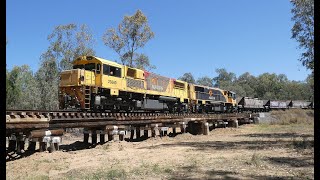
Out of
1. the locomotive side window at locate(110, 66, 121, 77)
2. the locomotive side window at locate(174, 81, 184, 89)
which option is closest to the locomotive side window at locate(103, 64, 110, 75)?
the locomotive side window at locate(110, 66, 121, 77)

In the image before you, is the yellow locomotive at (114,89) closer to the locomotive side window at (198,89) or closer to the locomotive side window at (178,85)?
the locomotive side window at (178,85)

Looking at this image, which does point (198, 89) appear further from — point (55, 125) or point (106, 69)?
point (55, 125)

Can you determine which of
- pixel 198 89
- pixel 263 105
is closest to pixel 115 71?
pixel 198 89

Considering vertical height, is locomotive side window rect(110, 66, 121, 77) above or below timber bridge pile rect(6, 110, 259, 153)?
above

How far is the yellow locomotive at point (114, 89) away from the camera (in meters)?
18.9

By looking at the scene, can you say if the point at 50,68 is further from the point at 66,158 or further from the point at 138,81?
the point at 66,158

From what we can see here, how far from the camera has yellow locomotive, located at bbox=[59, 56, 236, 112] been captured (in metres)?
18.9

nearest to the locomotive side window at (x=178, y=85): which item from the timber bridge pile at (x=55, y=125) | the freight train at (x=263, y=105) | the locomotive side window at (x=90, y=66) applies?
the timber bridge pile at (x=55, y=125)

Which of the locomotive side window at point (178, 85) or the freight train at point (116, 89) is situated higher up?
the locomotive side window at point (178, 85)

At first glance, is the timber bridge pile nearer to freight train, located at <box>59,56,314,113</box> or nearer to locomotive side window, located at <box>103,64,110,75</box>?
freight train, located at <box>59,56,314,113</box>

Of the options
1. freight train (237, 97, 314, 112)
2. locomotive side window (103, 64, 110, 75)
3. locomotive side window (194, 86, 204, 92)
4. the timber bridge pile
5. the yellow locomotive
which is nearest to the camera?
the timber bridge pile

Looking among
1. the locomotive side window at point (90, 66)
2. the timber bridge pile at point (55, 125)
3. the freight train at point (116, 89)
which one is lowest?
the timber bridge pile at point (55, 125)
